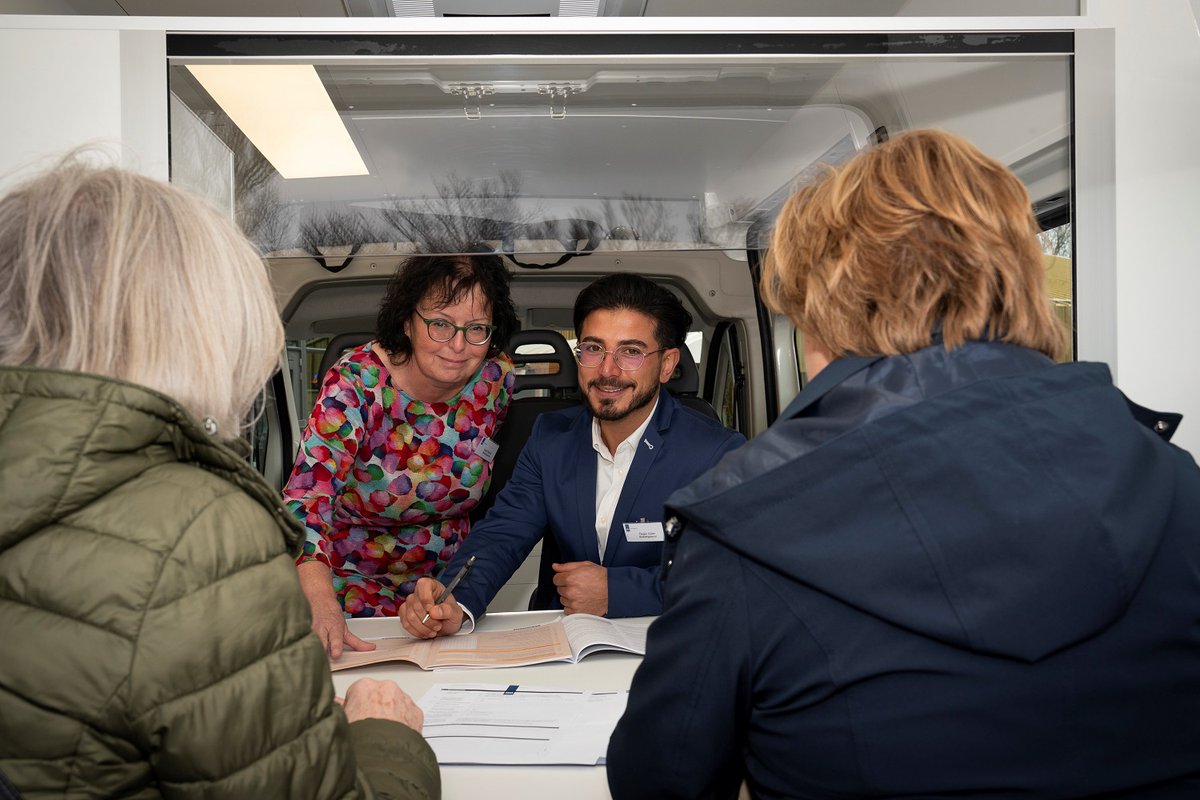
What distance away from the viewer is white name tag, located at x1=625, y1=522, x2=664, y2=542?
2.04 m

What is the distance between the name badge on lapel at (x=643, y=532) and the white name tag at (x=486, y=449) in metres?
0.57

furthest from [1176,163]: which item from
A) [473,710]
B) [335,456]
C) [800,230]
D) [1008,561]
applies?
[335,456]

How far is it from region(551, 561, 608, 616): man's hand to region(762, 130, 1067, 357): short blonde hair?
102cm

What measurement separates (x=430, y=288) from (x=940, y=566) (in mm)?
1876

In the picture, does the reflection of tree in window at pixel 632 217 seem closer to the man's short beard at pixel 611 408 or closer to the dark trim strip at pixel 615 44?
the dark trim strip at pixel 615 44

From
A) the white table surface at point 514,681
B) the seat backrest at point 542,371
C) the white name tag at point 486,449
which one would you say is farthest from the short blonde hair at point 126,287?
the seat backrest at point 542,371

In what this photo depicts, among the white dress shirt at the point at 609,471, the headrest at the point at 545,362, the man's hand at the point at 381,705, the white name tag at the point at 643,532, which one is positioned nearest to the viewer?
the man's hand at the point at 381,705

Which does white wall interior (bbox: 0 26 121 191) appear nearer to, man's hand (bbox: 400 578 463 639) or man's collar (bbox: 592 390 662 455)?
man's hand (bbox: 400 578 463 639)

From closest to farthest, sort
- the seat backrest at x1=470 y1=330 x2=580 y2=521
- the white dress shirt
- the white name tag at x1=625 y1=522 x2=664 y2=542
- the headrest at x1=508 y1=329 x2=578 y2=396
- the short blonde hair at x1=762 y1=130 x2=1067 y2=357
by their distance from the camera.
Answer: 1. the short blonde hair at x1=762 y1=130 x2=1067 y2=357
2. the white name tag at x1=625 y1=522 x2=664 y2=542
3. the white dress shirt
4. the seat backrest at x1=470 y1=330 x2=580 y2=521
5. the headrest at x1=508 y1=329 x2=578 y2=396

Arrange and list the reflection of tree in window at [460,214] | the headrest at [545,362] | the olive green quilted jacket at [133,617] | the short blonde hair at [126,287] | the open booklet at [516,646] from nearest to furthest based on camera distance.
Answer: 1. the olive green quilted jacket at [133,617]
2. the short blonde hair at [126,287]
3. the open booklet at [516,646]
4. the reflection of tree in window at [460,214]
5. the headrest at [545,362]

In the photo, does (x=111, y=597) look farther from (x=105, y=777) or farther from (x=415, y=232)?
(x=415, y=232)

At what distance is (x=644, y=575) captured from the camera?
191 centimetres

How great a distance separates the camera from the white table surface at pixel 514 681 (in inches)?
44.1

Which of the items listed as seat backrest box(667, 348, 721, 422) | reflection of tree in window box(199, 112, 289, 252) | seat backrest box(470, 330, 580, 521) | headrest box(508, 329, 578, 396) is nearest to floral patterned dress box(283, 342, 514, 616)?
seat backrest box(470, 330, 580, 521)
